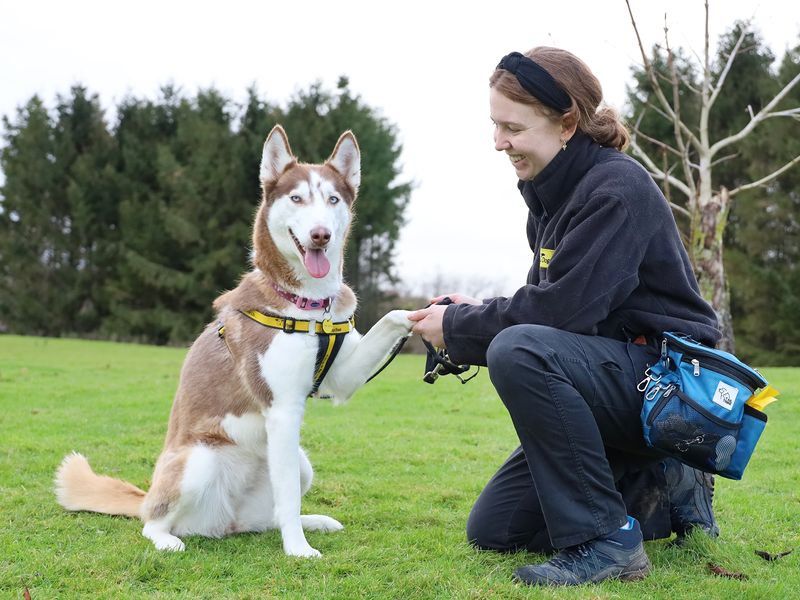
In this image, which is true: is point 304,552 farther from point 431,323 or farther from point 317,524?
point 431,323

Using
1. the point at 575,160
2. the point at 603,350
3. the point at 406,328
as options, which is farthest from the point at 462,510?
the point at 575,160

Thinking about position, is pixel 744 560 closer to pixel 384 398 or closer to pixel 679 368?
pixel 679 368

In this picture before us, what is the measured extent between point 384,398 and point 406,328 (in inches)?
216

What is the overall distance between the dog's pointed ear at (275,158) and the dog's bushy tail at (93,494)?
162cm

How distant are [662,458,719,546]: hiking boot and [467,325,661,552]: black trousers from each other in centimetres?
40

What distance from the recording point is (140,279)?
23.0 m

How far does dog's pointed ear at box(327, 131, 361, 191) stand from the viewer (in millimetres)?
3643

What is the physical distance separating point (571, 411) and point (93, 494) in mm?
2339

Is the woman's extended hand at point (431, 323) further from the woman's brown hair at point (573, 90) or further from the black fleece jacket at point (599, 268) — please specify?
the woman's brown hair at point (573, 90)

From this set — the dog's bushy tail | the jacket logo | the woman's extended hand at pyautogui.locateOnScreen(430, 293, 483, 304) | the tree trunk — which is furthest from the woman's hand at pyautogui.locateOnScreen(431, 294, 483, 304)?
the tree trunk

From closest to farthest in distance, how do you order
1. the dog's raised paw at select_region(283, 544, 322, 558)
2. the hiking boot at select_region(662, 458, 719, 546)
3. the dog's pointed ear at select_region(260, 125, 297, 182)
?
the dog's raised paw at select_region(283, 544, 322, 558), the hiking boot at select_region(662, 458, 719, 546), the dog's pointed ear at select_region(260, 125, 297, 182)

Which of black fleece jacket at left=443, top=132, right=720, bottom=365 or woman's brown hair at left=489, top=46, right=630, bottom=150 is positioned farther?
woman's brown hair at left=489, top=46, right=630, bottom=150

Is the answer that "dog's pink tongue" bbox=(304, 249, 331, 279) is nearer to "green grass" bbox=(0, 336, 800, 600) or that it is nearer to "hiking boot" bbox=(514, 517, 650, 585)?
"green grass" bbox=(0, 336, 800, 600)

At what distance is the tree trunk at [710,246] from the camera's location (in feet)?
36.1
